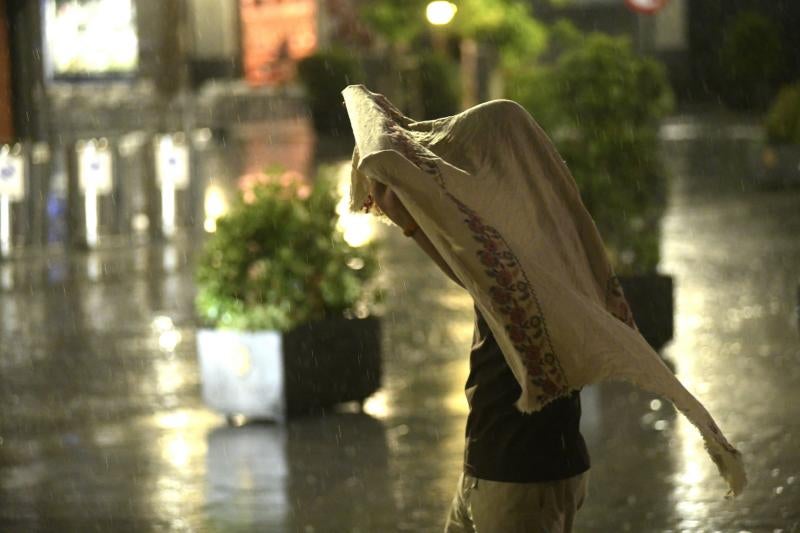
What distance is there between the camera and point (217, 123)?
36594mm

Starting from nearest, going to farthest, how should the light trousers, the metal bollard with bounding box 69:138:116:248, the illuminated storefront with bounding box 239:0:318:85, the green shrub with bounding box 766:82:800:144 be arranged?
1. the light trousers
2. the metal bollard with bounding box 69:138:116:248
3. the green shrub with bounding box 766:82:800:144
4. the illuminated storefront with bounding box 239:0:318:85

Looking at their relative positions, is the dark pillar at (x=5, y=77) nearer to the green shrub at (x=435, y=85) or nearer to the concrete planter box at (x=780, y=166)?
the concrete planter box at (x=780, y=166)

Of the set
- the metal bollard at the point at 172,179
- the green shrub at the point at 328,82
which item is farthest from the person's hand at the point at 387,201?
the green shrub at the point at 328,82

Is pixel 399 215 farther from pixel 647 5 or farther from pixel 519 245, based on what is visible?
pixel 647 5

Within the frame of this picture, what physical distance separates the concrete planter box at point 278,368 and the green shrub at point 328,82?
86.1 feet

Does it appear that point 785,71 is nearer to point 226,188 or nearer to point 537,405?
point 226,188

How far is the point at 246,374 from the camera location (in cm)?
881

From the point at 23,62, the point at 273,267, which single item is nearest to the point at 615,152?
the point at 273,267

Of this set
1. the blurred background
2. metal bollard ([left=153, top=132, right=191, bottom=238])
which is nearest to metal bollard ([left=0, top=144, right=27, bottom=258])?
the blurred background

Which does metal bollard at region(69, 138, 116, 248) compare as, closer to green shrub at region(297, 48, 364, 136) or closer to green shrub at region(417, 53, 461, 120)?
green shrub at region(297, 48, 364, 136)

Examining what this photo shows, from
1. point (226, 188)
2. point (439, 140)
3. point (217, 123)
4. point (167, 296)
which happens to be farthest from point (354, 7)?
point (439, 140)

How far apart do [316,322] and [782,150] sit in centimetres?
1552

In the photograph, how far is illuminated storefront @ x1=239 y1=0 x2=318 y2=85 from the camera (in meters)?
43.5

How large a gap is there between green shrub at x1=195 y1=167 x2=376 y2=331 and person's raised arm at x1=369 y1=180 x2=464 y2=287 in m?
4.53
